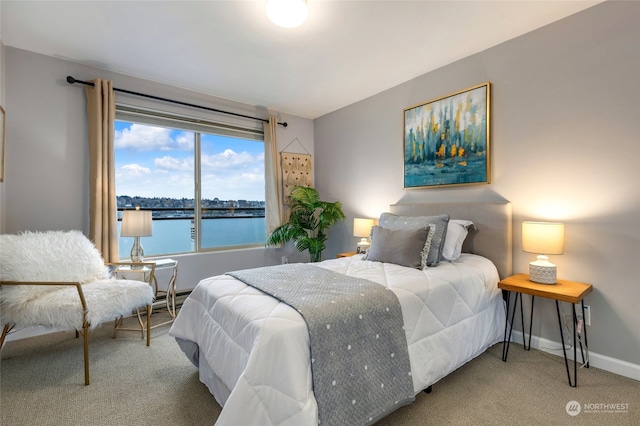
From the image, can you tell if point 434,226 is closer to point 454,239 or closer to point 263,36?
point 454,239

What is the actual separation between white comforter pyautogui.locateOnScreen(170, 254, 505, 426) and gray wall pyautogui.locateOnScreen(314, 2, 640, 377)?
60 cm

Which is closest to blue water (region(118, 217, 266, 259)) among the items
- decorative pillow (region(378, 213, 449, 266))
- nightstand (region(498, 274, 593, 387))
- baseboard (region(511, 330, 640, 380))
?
decorative pillow (region(378, 213, 449, 266))

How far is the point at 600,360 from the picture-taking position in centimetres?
203

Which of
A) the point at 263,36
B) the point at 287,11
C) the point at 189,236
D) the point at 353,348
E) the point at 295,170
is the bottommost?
the point at 353,348

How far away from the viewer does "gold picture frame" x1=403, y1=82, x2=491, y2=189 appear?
2643 mm

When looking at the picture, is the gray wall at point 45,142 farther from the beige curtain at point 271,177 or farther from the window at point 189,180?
the beige curtain at point 271,177

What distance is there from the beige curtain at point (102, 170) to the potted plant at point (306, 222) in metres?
1.79

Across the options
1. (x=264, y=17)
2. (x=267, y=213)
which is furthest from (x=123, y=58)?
(x=267, y=213)

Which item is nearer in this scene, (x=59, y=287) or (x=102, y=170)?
(x=59, y=287)

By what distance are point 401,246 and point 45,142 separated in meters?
3.32

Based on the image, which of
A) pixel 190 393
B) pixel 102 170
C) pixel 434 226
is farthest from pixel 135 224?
pixel 434 226

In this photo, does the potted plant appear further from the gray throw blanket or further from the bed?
the gray throw blanket

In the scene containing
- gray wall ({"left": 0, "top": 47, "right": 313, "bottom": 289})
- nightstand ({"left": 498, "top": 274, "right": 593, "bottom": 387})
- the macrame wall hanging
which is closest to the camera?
nightstand ({"left": 498, "top": 274, "right": 593, "bottom": 387})

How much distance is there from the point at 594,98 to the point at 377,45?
1659 millimetres
